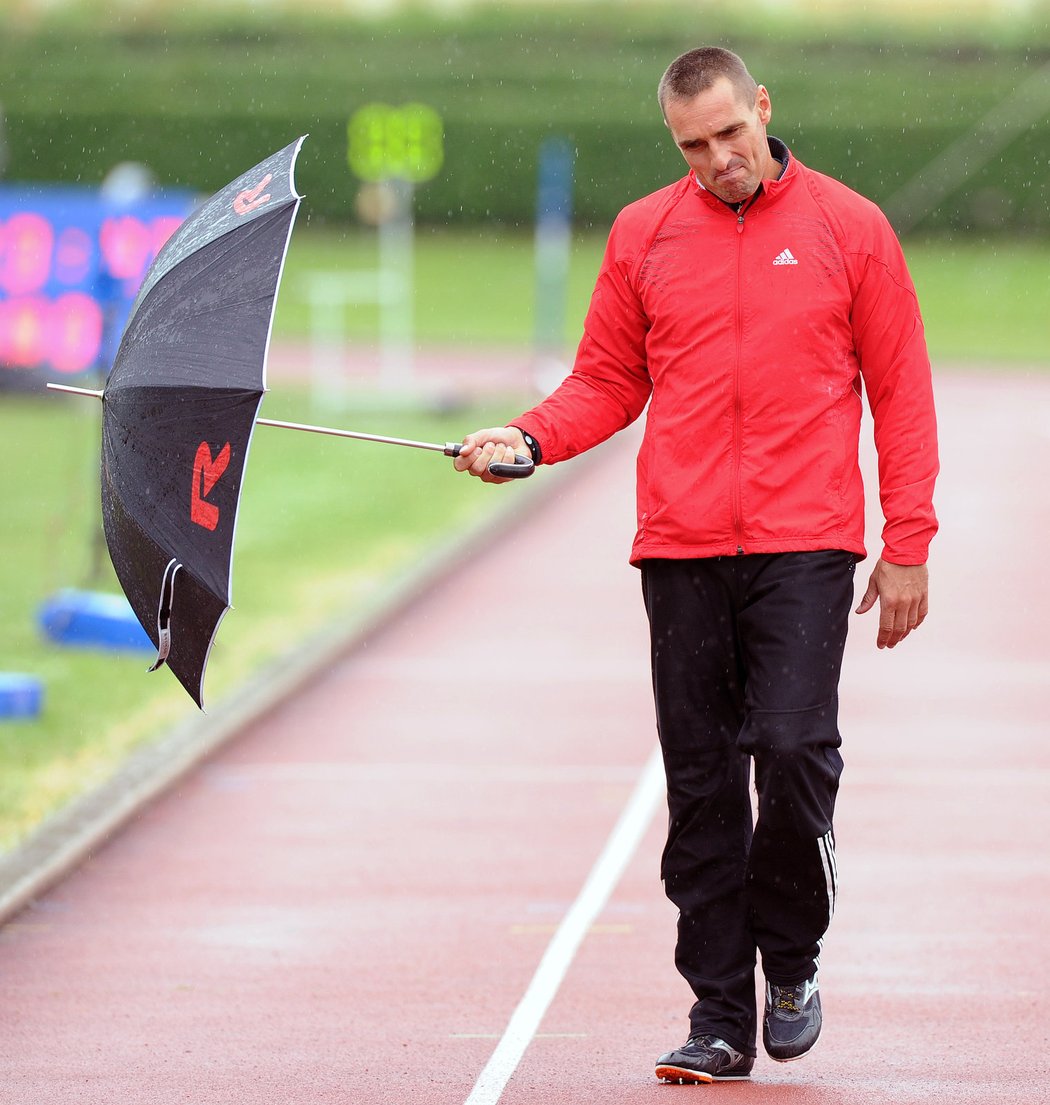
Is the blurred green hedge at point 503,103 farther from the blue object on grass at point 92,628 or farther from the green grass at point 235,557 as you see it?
the blue object on grass at point 92,628

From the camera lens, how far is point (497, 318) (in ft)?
142

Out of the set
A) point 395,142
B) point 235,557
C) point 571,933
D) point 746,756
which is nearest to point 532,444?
point 746,756

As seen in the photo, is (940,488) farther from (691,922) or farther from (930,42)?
(930,42)

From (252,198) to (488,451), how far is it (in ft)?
2.93

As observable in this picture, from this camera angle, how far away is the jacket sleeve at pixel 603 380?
4.88 metres

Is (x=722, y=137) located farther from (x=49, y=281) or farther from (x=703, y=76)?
(x=49, y=281)

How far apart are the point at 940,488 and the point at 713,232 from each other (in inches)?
617

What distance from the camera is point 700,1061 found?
4934 millimetres

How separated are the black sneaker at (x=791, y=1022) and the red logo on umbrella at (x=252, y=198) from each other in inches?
83.1

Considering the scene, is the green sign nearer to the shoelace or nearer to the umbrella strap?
the umbrella strap

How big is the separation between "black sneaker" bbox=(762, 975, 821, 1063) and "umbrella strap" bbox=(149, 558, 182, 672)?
154 cm

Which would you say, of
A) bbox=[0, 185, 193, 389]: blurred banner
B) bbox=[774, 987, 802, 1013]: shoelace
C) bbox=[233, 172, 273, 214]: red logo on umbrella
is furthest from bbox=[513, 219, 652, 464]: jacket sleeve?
bbox=[0, 185, 193, 389]: blurred banner

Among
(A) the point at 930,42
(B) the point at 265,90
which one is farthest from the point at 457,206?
(A) the point at 930,42

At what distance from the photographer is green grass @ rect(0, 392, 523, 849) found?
9.50 m
